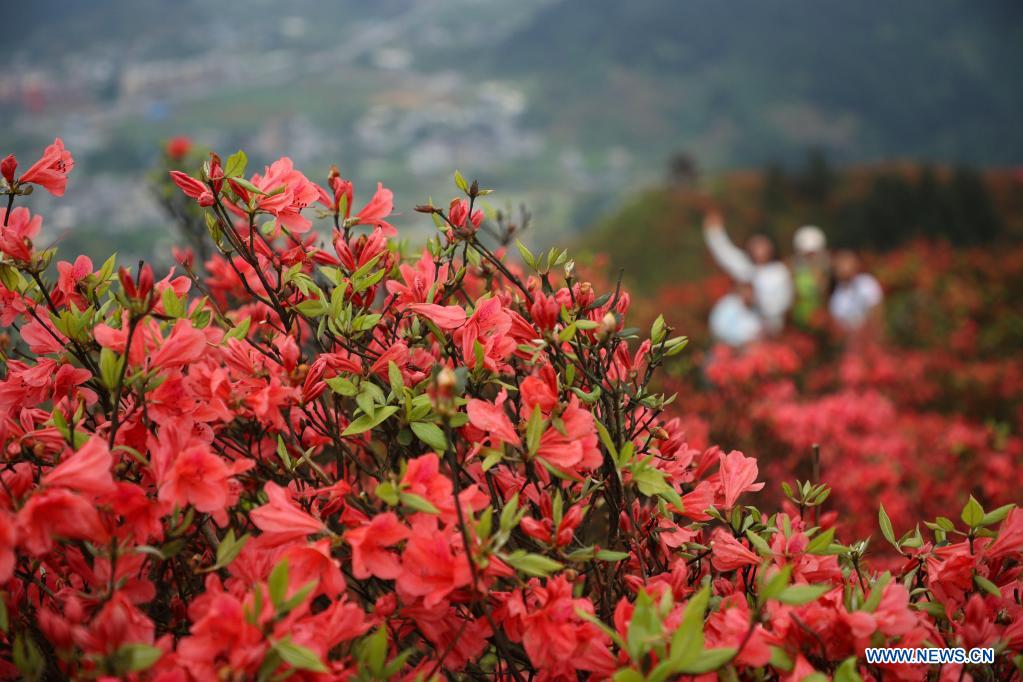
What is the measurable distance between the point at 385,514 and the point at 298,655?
0.20m

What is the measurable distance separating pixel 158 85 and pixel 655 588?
14206 centimetres

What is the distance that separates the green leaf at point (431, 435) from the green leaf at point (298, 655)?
1.10 feet

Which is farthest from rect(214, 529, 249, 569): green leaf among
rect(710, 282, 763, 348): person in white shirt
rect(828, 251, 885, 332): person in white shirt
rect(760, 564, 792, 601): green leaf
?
rect(828, 251, 885, 332): person in white shirt

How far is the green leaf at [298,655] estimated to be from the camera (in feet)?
2.70

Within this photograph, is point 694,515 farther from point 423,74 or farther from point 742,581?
point 423,74

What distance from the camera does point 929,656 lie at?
3.56 ft

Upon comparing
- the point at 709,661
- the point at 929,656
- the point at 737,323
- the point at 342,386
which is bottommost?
the point at 737,323

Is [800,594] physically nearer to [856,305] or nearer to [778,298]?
[778,298]

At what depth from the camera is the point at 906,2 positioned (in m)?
129

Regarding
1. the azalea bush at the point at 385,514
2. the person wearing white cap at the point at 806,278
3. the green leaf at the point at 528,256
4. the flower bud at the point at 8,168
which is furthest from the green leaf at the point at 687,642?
the person wearing white cap at the point at 806,278

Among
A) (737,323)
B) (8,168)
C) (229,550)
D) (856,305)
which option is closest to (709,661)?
(229,550)

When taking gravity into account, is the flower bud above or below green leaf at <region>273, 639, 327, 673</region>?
above

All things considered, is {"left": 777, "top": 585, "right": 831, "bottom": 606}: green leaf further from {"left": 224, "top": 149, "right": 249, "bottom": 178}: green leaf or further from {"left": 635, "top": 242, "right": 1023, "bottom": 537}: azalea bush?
{"left": 224, "top": 149, "right": 249, "bottom": 178}: green leaf

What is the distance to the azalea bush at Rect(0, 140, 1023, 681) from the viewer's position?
3.00 feet
